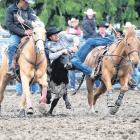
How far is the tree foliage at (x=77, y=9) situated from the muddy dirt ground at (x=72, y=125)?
8.55 m

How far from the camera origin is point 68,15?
27.5 meters

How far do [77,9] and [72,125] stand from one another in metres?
13.3

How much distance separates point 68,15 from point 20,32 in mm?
11787

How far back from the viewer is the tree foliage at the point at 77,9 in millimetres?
26531

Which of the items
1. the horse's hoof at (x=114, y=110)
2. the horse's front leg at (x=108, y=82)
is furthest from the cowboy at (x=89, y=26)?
the horse's hoof at (x=114, y=110)

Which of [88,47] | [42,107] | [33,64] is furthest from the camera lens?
[88,47]

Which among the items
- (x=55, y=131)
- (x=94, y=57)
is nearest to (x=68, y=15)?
(x=94, y=57)

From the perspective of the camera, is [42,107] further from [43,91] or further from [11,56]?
[11,56]

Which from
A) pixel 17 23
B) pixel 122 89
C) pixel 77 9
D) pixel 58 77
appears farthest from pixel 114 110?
pixel 77 9

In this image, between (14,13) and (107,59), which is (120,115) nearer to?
(107,59)

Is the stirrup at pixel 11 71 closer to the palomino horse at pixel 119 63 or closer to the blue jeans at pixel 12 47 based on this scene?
the blue jeans at pixel 12 47

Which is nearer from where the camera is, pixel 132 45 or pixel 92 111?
pixel 132 45

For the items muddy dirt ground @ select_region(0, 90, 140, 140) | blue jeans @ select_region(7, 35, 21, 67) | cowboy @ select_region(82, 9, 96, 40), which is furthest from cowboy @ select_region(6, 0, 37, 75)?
cowboy @ select_region(82, 9, 96, 40)

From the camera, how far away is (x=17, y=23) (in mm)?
15812
